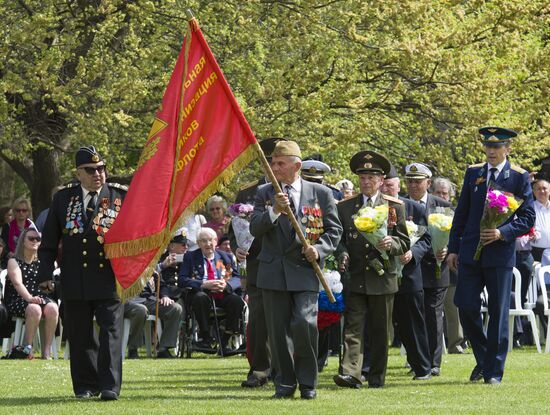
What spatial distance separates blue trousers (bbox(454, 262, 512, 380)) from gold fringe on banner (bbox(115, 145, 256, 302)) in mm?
2655

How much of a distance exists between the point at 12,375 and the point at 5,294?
4.00m

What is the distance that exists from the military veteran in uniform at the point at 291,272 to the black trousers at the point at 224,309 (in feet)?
21.4

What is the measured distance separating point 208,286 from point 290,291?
22.1ft

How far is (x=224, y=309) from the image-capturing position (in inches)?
709

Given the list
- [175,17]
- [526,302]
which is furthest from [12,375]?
[175,17]

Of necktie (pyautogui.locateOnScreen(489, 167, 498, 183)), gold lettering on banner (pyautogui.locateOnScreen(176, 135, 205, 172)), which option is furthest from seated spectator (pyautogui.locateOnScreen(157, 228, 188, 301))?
gold lettering on banner (pyautogui.locateOnScreen(176, 135, 205, 172))

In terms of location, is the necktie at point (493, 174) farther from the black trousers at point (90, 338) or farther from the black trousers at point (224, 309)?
the black trousers at point (224, 309)

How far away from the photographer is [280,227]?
11.3 m

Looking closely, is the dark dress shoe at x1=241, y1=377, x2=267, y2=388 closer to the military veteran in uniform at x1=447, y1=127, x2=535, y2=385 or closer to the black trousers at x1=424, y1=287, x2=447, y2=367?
the military veteran in uniform at x1=447, y1=127, x2=535, y2=385

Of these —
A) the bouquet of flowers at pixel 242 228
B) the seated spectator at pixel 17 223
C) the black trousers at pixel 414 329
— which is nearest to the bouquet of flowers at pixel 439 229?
the black trousers at pixel 414 329

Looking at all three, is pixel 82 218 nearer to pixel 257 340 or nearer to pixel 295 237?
pixel 295 237

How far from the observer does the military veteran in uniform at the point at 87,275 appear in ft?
37.2

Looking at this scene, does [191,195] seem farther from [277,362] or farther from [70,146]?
[70,146]

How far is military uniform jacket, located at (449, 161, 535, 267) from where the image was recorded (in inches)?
492
